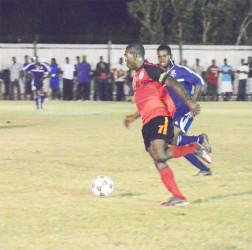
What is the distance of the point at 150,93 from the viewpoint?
36.4 feet

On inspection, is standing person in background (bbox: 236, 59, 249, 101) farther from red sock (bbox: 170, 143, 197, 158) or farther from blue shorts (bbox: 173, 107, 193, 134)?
red sock (bbox: 170, 143, 197, 158)

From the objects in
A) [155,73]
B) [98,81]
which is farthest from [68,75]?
[155,73]

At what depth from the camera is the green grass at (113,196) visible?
9016mm

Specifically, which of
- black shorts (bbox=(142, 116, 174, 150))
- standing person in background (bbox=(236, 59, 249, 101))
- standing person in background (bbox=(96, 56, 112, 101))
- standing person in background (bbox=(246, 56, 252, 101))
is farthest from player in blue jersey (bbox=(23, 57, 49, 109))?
black shorts (bbox=(142, 116, 174, 150))

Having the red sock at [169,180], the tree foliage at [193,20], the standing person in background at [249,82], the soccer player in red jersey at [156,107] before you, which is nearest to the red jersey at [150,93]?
the soccer player in red jersey at [156,107]

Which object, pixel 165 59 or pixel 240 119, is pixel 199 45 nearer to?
pixel 240 119

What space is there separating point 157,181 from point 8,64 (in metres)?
27.7

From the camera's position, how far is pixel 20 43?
139 feet

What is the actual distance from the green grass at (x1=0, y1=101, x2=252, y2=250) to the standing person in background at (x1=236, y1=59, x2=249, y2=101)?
16738mm

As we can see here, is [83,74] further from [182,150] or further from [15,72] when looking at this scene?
[182,150]

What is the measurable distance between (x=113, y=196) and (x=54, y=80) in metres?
27.9

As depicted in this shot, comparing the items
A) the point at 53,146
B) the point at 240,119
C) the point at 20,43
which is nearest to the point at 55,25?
the point at 20,43

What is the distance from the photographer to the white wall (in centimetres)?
4075

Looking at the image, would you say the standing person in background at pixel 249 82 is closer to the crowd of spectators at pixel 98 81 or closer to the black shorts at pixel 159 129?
the crowd of spectators at pixel 98 81
